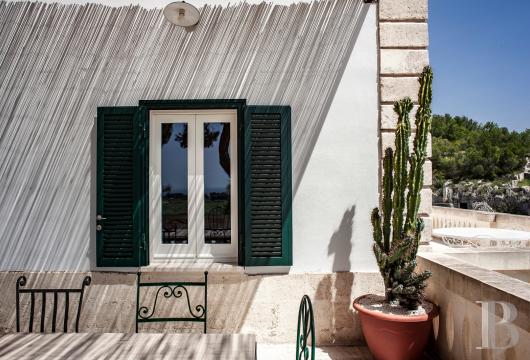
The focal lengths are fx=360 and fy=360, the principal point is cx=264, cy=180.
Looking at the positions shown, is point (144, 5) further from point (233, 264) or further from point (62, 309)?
point (62, 309)

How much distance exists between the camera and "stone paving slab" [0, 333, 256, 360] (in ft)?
6.05

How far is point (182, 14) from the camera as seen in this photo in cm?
354

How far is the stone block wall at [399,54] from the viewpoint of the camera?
362cm

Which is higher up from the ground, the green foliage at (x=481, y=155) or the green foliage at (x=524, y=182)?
the green foliage at (x=481, y=155)

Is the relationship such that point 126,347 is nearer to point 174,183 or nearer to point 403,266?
point 174,183

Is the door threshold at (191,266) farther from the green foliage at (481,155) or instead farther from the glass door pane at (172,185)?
the green foliage at (481,155)

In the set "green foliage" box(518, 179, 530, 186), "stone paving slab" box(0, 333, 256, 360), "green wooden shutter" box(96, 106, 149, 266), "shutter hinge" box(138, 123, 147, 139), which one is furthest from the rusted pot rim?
"green foliage" box(518, 179, 530, 186)

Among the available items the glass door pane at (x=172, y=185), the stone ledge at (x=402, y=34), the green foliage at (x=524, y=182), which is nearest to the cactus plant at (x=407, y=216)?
the stone ledge at (x=402, y=34)

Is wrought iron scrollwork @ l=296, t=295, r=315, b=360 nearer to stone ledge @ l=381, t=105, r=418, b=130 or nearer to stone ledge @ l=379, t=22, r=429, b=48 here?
stone ledge @ l=381, t=105, r=418, b=130

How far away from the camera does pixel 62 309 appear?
3613 millimetres

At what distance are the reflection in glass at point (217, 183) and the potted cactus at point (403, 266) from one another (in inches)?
60.4

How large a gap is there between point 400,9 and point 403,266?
2545 mm

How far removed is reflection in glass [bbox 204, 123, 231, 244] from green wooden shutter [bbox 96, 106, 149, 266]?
0.62m
